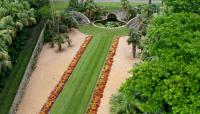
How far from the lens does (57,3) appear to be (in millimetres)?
88438

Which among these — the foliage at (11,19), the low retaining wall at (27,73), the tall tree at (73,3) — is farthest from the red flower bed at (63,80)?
the tall tree at (73,3)

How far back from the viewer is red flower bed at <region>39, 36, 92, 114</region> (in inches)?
2014

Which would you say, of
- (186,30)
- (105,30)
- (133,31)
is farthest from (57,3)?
(186,30)

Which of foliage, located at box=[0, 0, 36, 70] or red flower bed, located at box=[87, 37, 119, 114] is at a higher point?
foliage, located at box=[0, 0, 36, 70]

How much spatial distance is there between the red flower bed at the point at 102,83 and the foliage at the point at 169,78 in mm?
11860

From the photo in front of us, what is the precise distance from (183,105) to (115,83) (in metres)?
23.5

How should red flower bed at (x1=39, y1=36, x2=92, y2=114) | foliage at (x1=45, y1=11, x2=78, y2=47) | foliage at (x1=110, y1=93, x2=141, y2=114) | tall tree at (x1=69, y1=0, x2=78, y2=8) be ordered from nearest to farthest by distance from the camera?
foliage at (x1=110, y1=93, x2=141, y2=114), red flower bed at (x1=39, y1=36, x2=92, y2=114), foliage at (x1=45, y1=11, x2=78, y2=47), tall tree at (x1=69, y1=0, x2=78, y2=8)

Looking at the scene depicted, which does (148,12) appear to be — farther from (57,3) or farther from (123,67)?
(57,3)

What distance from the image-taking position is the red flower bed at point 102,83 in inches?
1972

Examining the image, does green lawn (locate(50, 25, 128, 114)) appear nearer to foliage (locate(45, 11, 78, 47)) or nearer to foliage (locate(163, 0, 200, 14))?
foliage (locate(45, 11, 78, 47))

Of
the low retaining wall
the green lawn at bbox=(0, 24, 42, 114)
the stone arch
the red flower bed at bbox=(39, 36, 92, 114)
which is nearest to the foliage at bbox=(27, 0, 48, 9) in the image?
the green lawn at bbox=(0, 24, 42, 114)

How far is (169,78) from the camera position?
35.5 m

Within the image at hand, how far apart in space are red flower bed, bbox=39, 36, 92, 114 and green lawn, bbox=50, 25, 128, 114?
0.48 m

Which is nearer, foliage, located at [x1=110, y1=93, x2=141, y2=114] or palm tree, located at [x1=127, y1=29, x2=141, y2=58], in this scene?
foliage, located at [x1=110, y1=93, x2=141, y2=114]
